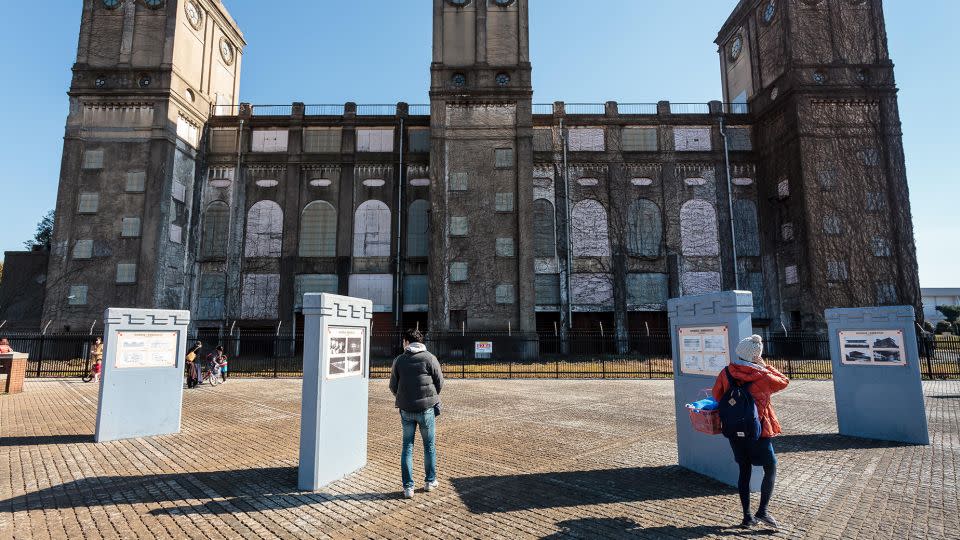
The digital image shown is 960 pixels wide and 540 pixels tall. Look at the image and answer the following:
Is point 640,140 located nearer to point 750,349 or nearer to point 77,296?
point 750,349

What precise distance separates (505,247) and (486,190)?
3602 mm

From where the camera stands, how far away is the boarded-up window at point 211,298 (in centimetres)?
3017

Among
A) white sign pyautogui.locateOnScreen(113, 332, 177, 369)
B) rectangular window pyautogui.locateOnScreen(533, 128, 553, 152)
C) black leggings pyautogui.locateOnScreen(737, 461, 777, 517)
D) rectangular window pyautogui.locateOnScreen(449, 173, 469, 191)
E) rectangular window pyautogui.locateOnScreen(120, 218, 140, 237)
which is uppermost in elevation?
rectangular window pyautogui.locateOnScreen(533, 128, 553, 152)

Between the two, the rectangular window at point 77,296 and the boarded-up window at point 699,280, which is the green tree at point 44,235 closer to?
the rectangular window at point 77,296

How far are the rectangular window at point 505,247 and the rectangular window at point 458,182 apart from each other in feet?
12.5

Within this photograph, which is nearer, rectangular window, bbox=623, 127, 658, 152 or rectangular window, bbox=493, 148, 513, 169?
rectangular window, bbox=493, 148, 513, 169

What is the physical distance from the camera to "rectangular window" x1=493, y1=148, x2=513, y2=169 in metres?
28.4

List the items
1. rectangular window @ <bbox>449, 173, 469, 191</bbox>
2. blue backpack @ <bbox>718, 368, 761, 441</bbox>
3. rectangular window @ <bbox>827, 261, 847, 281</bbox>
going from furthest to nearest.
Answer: rectangular window @ <bbox>449, 173, 469, 191</bbox> < rectangular window @ <bbox>827, 261, 847, 281</bbox> < blue backpack @ <bbox>718, 368, 761, 441</bbox>

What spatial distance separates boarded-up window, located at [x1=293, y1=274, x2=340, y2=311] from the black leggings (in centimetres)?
2786

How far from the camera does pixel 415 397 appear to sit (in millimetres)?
5406

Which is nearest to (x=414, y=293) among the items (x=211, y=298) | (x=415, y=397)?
(x=211, y=298)

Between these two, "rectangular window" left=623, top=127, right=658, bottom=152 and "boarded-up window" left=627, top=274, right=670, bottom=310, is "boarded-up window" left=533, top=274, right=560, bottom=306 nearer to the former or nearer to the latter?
"boarded-up window" left=627, top=274, right=670, bottom=310

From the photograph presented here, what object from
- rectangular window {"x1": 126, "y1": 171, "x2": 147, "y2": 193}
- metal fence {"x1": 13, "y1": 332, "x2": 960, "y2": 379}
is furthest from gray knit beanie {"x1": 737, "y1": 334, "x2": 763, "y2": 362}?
rectangular window {"x1": 126, "y1": 171, "x2": 147, "y2": 193}

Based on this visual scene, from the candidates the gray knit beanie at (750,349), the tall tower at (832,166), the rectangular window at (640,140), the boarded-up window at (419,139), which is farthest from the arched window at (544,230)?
the gray knit beanie at (750,349)
